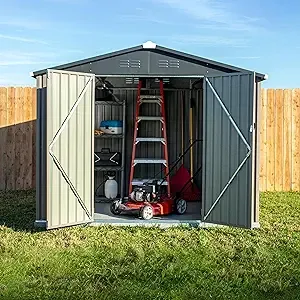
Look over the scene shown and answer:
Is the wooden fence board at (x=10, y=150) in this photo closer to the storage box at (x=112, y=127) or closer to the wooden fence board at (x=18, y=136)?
the wooden fence board at (x=18, y=136)

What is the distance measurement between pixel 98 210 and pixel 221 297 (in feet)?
12.4

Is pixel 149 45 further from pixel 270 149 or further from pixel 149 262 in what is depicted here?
pixel 270 149

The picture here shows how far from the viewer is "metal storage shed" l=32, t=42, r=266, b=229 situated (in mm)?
6207

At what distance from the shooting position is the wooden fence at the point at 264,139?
10.0 metres

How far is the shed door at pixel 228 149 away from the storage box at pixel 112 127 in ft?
8.14

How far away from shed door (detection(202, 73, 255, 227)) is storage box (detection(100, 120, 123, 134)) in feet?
8.14

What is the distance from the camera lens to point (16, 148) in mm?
10086

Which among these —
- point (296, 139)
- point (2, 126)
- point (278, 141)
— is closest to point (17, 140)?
point (2, 126)

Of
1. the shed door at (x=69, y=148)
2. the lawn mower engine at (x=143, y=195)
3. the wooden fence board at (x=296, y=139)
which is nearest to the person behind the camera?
the shed door at (x=69, y=148)

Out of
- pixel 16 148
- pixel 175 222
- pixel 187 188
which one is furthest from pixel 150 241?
pixel 16 148

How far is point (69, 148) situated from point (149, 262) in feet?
6.25

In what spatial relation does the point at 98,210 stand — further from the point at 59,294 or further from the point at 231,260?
the point at 59,294

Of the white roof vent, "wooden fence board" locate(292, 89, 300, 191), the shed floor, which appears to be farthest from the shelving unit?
"wooden fence board" locate(292, 89, 300, 191)

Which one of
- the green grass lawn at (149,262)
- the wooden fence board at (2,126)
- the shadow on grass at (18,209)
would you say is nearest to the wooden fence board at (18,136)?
the wooden fence board at (2,126)
